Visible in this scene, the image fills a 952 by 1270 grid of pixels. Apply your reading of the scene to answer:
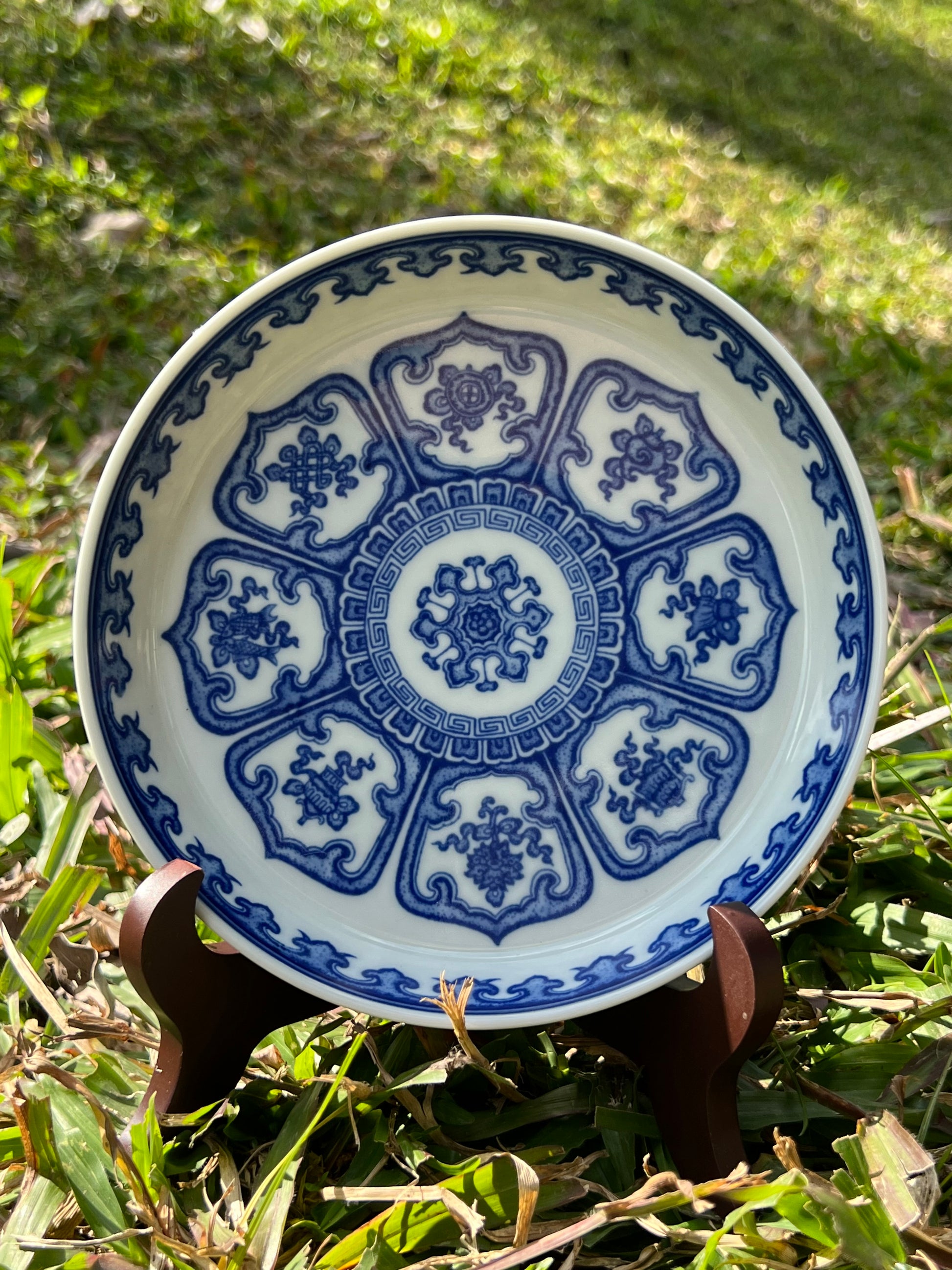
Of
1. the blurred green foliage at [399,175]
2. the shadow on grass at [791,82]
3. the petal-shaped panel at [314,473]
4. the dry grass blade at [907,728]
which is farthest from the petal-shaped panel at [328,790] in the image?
the shadow on grass at [791,82]

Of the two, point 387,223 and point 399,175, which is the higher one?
Result: point 399,175

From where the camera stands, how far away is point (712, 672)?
1.56m

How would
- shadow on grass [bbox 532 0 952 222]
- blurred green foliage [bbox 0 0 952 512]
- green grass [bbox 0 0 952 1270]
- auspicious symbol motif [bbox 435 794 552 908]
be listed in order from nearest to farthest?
green grass [bbox 0 0 952 1270] → auspicious symbol motif [bbox 435 794 552 908] → blurred green foliage [bbox 0 0 952 512] → shadow on grass [bbox 532 0 952 222]

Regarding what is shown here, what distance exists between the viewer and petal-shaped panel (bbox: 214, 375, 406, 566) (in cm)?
156

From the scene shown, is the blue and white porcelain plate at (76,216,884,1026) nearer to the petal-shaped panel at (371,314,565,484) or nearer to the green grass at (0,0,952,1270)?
the petal-shaped panel at (371,314,565,484)

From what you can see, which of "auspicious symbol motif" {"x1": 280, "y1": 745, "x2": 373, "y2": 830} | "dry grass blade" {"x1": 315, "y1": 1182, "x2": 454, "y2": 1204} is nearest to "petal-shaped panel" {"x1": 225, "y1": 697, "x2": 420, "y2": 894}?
"auspicious symbol motif" {"x1": 280, "y1": 745, "x2": 373, "y2": 830}

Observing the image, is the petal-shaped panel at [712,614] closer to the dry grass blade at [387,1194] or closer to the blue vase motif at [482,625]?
the blue vase motif at [482,625]

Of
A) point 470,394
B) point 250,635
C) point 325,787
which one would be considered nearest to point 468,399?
point 470,394

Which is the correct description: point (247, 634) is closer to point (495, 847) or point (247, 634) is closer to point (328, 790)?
point (328, 790)

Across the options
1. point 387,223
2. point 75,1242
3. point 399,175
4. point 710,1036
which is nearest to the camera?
point 75,1242

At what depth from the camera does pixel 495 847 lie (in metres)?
1.53

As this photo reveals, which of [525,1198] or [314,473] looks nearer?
[525,1198]

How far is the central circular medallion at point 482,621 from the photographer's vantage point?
1567mm

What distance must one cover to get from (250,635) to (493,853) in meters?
0.46
